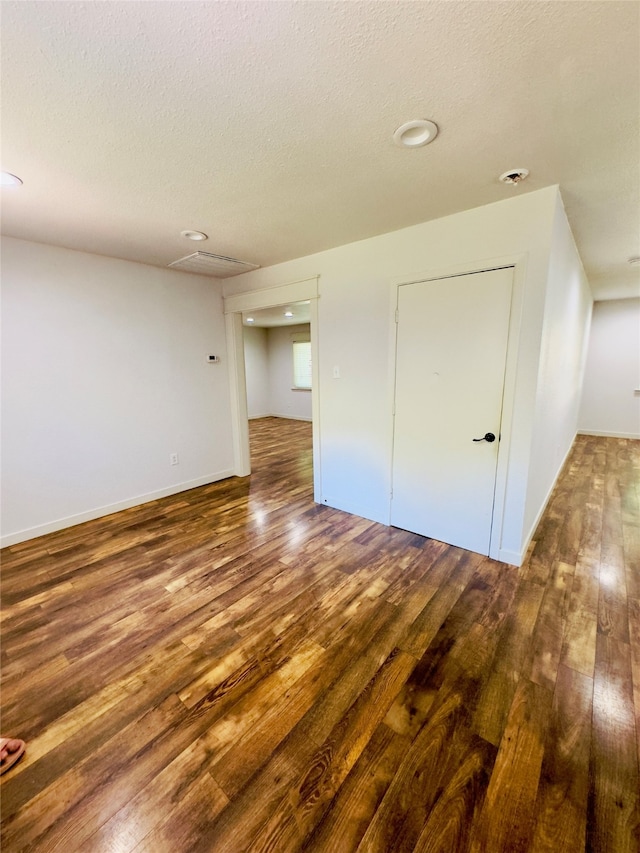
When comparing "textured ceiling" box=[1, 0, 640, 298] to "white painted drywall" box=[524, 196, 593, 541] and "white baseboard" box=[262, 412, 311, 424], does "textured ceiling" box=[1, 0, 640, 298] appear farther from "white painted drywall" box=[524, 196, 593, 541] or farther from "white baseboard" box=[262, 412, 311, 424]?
"white baseboard" box=[262, 412, 311, 424]

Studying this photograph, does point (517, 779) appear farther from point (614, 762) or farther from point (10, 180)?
point (10, 180)

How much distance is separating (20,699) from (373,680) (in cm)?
159

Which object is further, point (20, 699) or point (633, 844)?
point (20, 699)

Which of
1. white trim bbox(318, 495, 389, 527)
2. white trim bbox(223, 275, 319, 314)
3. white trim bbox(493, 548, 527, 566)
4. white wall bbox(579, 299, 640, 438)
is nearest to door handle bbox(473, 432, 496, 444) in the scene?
white trim bbox(493, 548, 527, 566)

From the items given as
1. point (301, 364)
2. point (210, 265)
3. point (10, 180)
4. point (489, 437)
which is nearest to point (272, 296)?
point (210, 265)

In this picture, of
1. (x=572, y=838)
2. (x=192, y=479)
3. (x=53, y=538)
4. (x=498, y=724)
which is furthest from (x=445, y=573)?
(x=53, y=538)

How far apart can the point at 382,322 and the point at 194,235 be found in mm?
1638

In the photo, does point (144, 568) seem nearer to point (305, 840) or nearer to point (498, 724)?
point (305, 840)

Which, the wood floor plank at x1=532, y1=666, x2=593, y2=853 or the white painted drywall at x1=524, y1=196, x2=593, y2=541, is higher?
the white painted drywall at x1=524, y1=196, x2=593, y2=541

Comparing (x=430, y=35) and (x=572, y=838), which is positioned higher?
(x=430, y=35)

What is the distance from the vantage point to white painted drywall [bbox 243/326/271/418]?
852 centimetres

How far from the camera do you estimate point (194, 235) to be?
8.73 ft

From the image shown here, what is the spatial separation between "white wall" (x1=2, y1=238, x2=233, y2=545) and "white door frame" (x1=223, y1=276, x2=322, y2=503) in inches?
6.4

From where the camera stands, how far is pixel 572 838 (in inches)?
41.2
